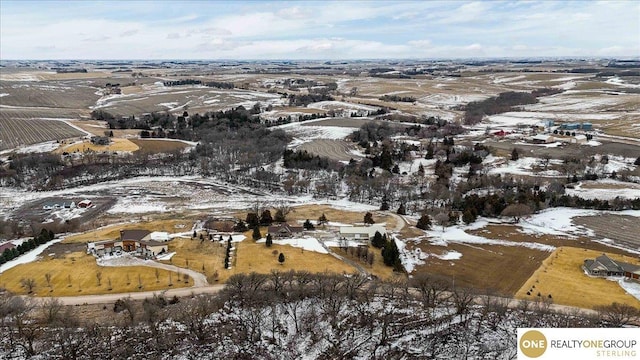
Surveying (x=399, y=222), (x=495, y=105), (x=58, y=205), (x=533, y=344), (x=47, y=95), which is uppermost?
(x=47, y=95)

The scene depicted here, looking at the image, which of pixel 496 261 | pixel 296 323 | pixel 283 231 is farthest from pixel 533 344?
pixel 283 231

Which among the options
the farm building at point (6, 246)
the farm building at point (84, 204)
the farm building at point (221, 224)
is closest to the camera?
the farm building at point (6, 246)

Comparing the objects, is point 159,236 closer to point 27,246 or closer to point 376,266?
point 27,246

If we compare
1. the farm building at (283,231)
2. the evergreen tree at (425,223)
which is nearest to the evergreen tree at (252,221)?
the farm building at (283,231)

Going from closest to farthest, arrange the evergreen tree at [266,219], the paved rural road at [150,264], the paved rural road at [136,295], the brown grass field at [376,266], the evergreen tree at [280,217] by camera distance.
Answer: the paved rural road at [136,295]
the paved rural road at [150,264]
the brown grass field at [376,266]
the evergreen tree at [266,219]
the evergreen tree at [280,217]

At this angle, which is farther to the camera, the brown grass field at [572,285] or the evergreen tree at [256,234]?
the evergreen tree at [256,234]

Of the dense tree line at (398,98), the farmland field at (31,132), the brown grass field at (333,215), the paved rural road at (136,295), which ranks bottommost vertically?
the brown grass field at (333,215)

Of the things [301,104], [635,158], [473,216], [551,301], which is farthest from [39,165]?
[635,158]

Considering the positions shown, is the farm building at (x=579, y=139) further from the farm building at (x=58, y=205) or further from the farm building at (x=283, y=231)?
the farm building at (x=58, y=205)
